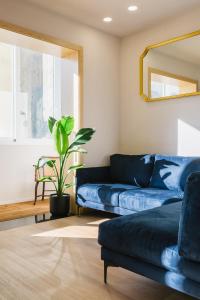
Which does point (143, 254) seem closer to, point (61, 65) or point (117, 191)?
point (117, 191)

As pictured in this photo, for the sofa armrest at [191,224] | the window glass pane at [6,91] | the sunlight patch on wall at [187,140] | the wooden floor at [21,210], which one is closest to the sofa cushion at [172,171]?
the sunlight patch on wall at [187,140]

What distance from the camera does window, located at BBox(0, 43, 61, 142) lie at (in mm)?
4949

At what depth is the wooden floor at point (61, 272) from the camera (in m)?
1.85


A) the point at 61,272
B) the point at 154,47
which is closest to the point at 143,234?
the point at 61,272

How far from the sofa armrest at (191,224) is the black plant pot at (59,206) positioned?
2448mm

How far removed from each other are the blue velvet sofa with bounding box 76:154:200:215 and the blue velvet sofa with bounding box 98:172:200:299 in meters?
1.02

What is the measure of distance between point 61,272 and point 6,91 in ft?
12.1

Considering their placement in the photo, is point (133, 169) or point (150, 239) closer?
point (150, 239)

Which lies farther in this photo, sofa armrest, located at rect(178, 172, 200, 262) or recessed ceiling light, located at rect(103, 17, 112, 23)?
recessed ceiling light, located at rect(103, 17, 112, 23)

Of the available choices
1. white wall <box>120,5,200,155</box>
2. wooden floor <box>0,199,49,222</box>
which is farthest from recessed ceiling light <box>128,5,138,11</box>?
wooden floor <box>0,199,49,222</box>

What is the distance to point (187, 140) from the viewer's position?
377 cm

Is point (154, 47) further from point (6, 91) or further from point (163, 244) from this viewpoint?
point (163, 244)

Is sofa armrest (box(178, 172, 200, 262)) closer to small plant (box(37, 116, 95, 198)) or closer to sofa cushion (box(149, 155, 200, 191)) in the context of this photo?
sofa cushion (box(149, 155, 200, 191))

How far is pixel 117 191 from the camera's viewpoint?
3367mm
